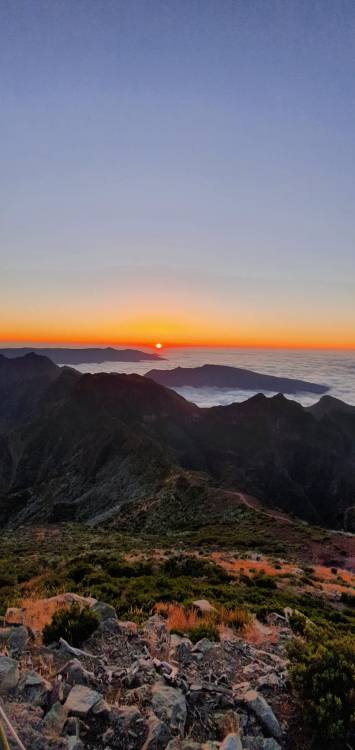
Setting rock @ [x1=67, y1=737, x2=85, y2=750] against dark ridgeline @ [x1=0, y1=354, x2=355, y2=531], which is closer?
rock @ [x1=67, y1=737, x2=85, y2=750]

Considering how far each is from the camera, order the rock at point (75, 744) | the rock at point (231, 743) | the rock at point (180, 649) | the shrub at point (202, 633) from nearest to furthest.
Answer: the rock at point (75, 744), the rock at point (231, 743), the rock at point (180, 649), the shrub at point (202, 633)

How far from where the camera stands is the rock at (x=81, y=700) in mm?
6051

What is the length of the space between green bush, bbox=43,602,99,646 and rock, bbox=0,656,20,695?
66.7 inches

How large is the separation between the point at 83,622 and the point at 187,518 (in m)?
51.1

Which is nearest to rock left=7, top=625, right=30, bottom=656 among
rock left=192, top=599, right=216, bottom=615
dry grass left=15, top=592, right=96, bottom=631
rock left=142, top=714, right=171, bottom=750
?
dry grass left=15, top=592, right=96, bottom=631

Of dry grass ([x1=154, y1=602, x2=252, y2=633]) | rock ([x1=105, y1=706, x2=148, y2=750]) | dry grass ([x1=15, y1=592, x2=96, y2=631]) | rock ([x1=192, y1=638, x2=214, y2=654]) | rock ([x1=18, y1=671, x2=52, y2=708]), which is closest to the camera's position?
rock ([x1=105, y1=706, x2=148, y2=750])

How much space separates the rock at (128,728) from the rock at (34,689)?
1.19 m

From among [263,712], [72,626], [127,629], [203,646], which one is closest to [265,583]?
[127,629]

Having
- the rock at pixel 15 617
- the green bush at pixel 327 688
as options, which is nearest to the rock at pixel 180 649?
the green bush at pixel 327 688

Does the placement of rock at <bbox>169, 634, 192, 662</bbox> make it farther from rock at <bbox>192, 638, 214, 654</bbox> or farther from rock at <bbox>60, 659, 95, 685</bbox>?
rock at <bbox>60, 659, 95, 685</bbox>

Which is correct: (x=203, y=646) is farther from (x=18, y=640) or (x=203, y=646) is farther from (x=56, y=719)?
(x=18, y=640)

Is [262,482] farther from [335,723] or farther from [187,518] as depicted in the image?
[335,723]

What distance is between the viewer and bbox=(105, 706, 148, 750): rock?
224 inches

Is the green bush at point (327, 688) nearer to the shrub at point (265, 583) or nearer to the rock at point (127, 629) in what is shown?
the rock at point (127, 629)
